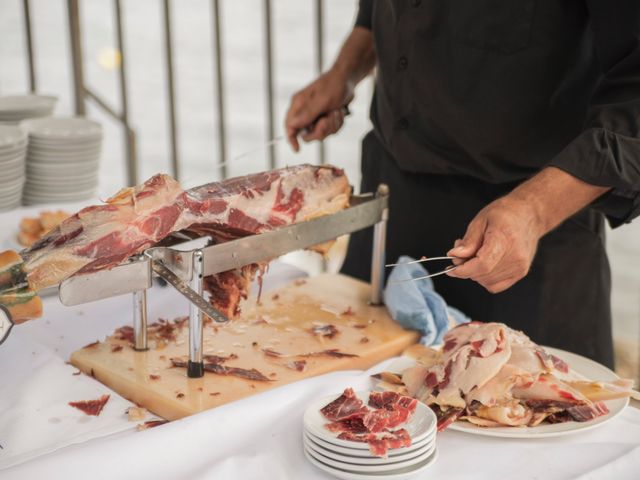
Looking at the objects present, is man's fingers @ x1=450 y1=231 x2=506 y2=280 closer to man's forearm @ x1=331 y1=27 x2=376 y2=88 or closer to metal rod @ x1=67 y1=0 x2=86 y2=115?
man's forearm @ x1=331 y1=27 x2=376 y2=88

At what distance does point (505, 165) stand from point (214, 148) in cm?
440

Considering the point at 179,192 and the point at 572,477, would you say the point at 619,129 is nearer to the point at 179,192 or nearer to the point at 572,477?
the point at 572,477

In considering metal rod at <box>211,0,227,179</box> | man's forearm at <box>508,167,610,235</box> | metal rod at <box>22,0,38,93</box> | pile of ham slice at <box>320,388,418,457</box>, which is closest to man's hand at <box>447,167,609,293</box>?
man's forearm at <box>508,167,610,235</box>

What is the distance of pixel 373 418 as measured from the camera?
1252mm

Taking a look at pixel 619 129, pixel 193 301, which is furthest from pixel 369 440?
pixel 619 129

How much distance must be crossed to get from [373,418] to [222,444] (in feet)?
0.79

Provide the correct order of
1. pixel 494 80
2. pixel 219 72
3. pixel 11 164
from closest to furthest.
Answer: pixel 494 80 < pixel 11 164 < pixel 219 72

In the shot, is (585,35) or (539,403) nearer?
(539,403)

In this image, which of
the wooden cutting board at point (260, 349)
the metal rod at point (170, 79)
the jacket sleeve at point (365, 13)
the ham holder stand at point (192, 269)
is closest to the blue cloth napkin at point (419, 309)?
the wooden cutting board at point (260, 349)

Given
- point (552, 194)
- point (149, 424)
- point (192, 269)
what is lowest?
point (149, 424)

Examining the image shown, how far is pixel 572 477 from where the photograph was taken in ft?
4.08

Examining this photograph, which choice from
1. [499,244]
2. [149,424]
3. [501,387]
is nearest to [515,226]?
[499,244]

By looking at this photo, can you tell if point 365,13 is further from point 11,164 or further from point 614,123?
point 11,164

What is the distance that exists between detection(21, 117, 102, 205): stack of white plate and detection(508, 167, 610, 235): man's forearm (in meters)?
1.57
